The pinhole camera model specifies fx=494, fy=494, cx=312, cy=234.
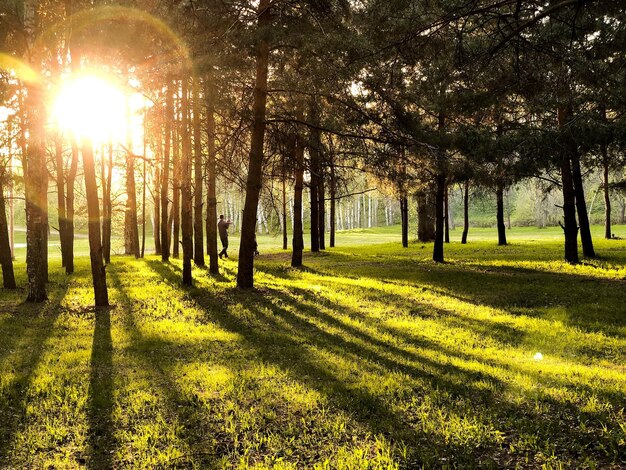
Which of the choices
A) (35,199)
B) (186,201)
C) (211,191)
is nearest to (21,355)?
(35,199)

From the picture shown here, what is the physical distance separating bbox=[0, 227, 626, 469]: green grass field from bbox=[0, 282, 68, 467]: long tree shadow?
0.03 meters

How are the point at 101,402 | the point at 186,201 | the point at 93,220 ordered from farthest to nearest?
the point at 186,201 < the point at 93,220 < the point at 101,402

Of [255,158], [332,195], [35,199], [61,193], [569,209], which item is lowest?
[569,209]

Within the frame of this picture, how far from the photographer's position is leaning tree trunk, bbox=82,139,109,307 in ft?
31.4

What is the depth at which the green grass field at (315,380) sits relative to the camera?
163 inches

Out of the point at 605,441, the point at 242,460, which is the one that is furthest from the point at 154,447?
the point at 605,441

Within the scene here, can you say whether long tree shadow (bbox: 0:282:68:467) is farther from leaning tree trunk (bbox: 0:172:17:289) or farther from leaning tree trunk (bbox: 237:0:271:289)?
leaning tree trunk (bbox: 237:0:271:289)

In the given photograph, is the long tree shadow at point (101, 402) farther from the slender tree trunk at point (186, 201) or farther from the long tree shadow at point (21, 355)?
the slender tree trunk at point (186, 201)

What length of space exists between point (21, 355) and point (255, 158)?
281 inches

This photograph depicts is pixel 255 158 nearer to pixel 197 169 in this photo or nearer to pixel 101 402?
pixel 197 169

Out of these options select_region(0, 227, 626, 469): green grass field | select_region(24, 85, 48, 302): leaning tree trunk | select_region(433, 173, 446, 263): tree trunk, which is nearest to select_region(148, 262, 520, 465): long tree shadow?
select_region(0, 227, 626, 469): green grass field

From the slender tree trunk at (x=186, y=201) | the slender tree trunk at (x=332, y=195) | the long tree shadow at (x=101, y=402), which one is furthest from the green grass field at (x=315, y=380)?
the slender tree trunk at (x=332, y=195)

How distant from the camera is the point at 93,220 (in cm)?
977

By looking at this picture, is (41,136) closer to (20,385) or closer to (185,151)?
(185,151)
